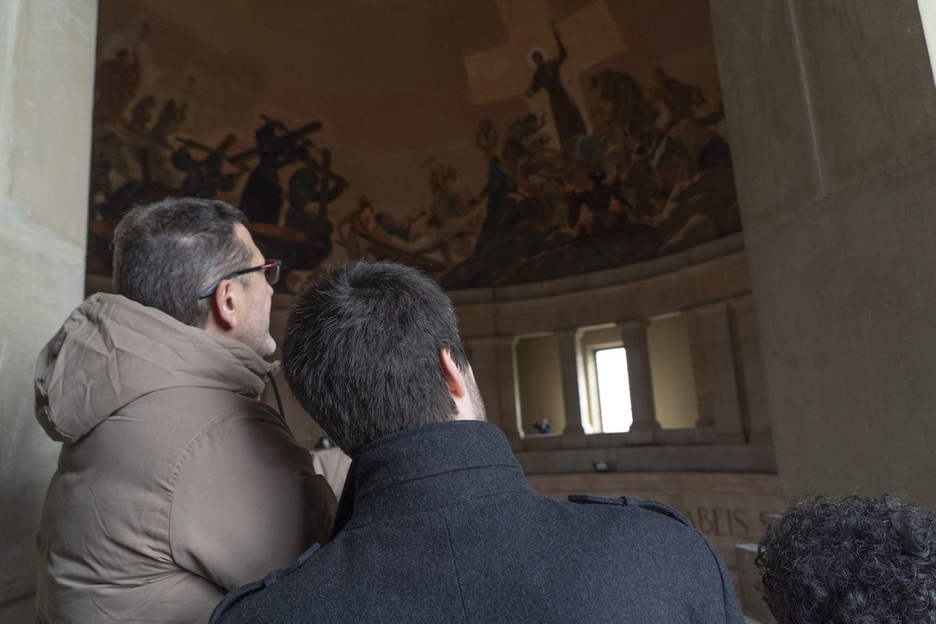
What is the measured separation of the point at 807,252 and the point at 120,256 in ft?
6.94

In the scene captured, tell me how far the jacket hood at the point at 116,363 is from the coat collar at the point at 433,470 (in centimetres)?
51

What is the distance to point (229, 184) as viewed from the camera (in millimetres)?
14273

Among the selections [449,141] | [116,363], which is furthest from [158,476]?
[449,141]

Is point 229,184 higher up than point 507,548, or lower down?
higher up

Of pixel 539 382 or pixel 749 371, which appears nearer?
pixel 749 371

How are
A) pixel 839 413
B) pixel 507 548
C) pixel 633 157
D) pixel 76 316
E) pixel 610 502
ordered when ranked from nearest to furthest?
pixel 507 548 < pixel 610 502 < pixel 76 316 < pixel 839 413 < pixel 633 157

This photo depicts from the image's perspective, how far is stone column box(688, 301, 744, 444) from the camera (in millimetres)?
11828

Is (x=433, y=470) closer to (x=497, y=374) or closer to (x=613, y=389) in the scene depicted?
(x=497, y=374)

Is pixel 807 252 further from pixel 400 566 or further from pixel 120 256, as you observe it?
pixel 120 256

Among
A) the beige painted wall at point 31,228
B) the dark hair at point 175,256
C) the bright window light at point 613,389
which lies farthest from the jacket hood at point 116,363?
the bright window light at point 613,389

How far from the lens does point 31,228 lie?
2197mm

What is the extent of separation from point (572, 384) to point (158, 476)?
43.6 feet

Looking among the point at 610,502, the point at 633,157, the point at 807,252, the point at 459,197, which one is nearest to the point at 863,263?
the point at 807,252

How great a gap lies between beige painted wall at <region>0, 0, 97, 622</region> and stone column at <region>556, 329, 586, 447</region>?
40.3ft
